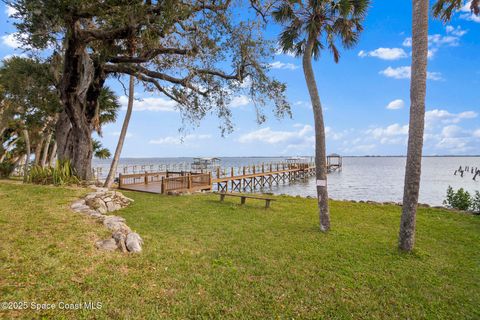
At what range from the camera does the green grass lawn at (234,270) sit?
3316 mm

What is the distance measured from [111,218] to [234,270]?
3.82 metres

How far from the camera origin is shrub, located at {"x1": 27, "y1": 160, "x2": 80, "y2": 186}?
10.9 m

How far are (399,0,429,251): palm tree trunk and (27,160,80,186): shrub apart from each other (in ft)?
40.2

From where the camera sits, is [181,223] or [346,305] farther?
[181,223]

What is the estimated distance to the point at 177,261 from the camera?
4.66m

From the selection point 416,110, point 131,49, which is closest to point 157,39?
point 131,49

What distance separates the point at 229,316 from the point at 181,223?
4.63 metres

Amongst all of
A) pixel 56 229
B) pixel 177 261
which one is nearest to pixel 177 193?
pixel 56 229

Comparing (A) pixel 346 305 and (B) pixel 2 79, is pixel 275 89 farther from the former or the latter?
(B) pixel 2 79

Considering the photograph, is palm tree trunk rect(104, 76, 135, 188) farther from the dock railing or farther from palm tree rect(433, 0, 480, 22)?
palm tree rect(433, 0, 480, 22)

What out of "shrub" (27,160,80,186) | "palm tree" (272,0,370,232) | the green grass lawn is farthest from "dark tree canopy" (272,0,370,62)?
"shrub" (27,160,80,186)

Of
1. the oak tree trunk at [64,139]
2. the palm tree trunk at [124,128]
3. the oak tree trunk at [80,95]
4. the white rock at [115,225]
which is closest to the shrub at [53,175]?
the oak tree trunk at [80,95]

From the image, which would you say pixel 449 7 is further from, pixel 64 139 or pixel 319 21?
pixel 64 139

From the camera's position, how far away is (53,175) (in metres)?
11.0
